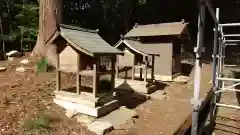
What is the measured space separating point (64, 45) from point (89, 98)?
205 centimetres

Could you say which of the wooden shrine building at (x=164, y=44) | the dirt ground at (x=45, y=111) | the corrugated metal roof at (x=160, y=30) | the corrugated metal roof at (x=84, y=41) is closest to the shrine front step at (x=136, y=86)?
the dirt ground at (x=45, y=111)

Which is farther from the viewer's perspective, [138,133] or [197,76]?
[138,133]

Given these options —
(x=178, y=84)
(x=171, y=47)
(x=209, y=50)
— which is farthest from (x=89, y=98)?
(x=209, y=50)

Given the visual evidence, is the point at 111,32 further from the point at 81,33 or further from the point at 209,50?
the point at 81,33

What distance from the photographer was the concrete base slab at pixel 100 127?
20.9ft

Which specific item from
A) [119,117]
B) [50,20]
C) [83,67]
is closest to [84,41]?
[83,67]

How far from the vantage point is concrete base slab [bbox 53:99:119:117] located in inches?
277

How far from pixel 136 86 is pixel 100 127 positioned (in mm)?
5372

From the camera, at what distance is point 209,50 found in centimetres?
2898

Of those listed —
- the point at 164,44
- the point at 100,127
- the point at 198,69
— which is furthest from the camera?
the point at 164,44

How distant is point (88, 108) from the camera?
713cm

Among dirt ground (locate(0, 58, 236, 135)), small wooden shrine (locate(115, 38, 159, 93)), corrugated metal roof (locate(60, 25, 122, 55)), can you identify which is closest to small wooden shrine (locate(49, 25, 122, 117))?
corrugated metal roof (locate(60, 25, 122, 55))

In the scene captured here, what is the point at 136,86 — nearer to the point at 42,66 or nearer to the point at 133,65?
the point at 133,65

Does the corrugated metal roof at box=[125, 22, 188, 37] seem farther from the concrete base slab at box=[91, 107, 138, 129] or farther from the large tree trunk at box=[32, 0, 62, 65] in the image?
the concrete base slab at box=[91, 107, 138, 129]
